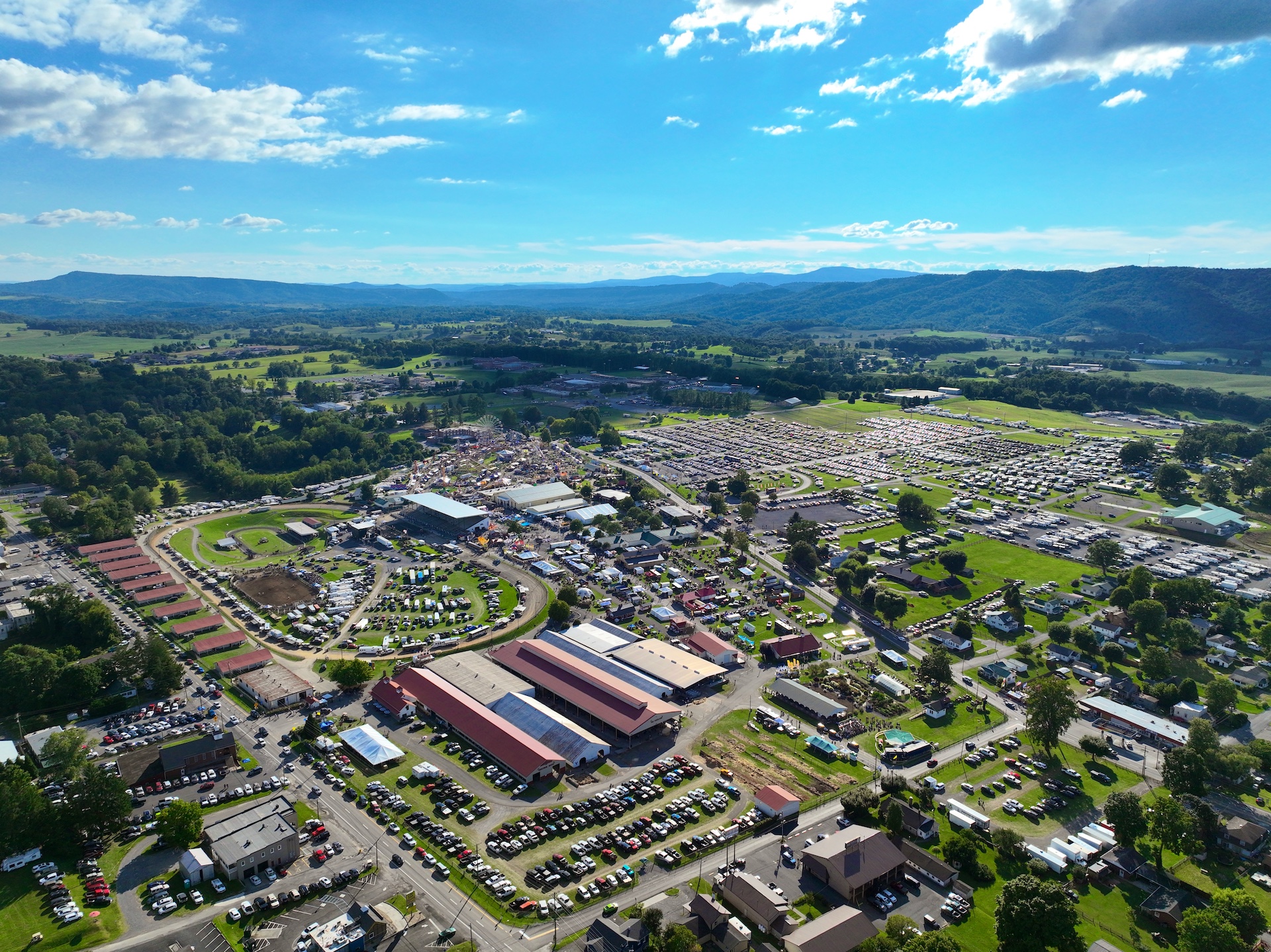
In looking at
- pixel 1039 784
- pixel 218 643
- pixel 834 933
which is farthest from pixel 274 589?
pixel 1039 784

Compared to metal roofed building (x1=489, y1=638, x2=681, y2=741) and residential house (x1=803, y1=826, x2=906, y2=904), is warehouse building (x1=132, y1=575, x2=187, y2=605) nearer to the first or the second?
metal roofed building (x1=489, y1=638, x2=681, y2=741)

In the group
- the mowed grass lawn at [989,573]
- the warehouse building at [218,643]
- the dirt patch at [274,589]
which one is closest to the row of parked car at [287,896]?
the warehouse building at [218,643]

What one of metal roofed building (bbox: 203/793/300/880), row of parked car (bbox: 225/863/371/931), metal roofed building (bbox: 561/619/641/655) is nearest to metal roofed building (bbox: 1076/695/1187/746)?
metal roofed building (bbox: 561/619/641/655)

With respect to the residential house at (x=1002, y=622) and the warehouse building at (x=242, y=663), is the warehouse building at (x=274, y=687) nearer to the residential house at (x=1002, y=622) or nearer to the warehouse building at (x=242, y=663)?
the warehouse building at (x=242, y=663)

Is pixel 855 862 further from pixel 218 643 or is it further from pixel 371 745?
pixel 218 643

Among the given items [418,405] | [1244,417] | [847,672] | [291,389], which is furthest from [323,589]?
[1244,417]

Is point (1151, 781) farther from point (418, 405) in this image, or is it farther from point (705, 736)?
point (418, 405)
